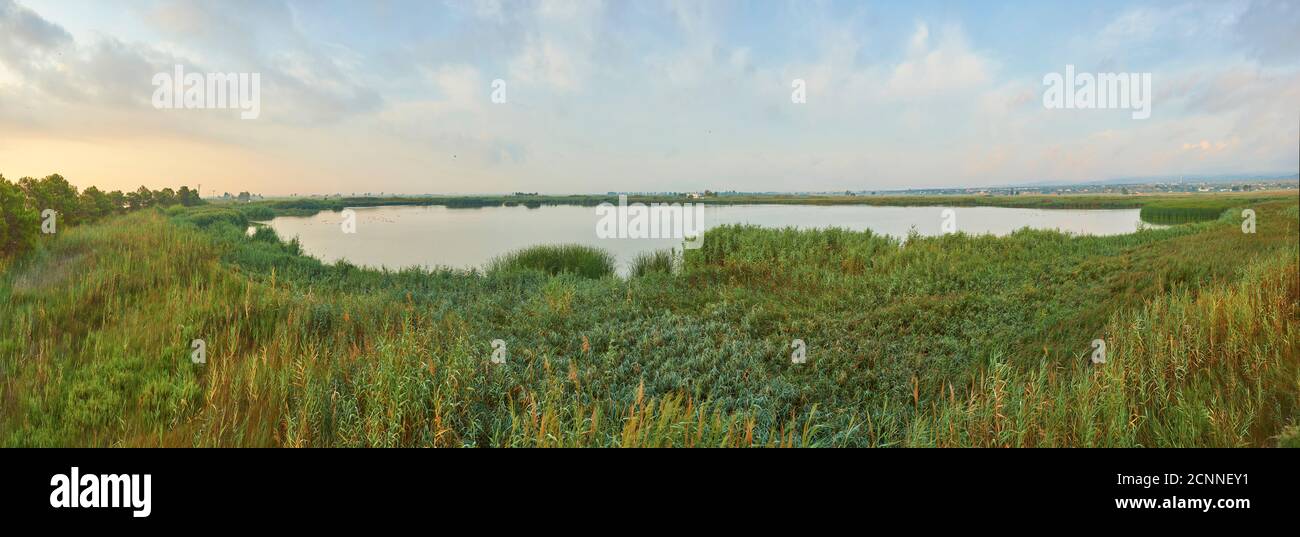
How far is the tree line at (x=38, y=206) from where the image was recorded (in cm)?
1048

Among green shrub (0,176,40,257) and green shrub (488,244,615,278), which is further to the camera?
green shrub (488,244,615,278)

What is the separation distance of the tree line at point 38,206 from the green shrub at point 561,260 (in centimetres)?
956

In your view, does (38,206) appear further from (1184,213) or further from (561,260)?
(1184,213)

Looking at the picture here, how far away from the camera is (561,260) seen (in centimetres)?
1700

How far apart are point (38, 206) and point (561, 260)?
1503cm

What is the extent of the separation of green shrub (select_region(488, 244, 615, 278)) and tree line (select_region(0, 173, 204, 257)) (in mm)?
9560

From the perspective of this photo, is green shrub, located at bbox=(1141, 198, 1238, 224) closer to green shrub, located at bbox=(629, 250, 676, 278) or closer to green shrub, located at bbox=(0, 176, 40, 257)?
green shrub, located at bbox=(629, 250, 676, 278)

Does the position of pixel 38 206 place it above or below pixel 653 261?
above

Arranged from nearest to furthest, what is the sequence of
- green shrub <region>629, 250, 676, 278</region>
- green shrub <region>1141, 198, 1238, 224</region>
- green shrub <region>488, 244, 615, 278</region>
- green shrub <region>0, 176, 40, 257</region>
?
green shrub <region>0, 176, 40, 257</region>
green shrub <region>488, 244, 615, 278</region>
green shrub <region>629, 250, 676, 278</region>
green shrub <region>1141, 198, 1238, 224</region>

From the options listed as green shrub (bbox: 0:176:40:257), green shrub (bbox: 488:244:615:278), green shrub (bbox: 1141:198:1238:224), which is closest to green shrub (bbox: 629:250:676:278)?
green shrub (bbox: 488:244:615:278)

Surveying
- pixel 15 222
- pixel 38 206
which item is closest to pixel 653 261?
pixel 15 222

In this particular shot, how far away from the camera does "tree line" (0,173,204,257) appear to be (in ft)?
34.4

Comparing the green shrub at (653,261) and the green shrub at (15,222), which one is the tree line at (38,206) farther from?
the green shrub at (653,261)

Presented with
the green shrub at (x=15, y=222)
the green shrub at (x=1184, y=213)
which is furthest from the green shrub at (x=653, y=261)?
the green shrub at (x=1184, y=213)
